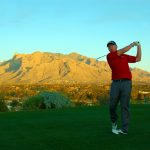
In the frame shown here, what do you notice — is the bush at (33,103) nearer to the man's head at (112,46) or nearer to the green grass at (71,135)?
the green grass at (71,135)

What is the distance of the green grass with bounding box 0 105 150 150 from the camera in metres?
9.64

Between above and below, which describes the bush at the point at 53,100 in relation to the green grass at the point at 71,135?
above

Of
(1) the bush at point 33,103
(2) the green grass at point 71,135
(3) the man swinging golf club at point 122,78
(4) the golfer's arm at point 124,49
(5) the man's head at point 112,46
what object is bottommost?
(2) the green grass at point 71,135

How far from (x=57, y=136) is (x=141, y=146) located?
2.35m

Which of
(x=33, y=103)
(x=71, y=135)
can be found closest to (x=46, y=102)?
(x=33, y=103)

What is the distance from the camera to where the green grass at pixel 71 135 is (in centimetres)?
964

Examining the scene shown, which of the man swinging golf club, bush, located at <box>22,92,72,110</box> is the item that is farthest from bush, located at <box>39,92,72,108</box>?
the man swinging golf club

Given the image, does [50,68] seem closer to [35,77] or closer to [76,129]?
[35,77]

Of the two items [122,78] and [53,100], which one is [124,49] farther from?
[53,100]

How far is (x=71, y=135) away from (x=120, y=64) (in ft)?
6.42

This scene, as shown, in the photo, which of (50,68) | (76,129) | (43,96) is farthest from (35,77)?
(76,129)

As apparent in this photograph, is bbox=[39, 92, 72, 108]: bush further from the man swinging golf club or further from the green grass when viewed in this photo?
the man swinging golf club

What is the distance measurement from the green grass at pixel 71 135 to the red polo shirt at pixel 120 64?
4.39 feet

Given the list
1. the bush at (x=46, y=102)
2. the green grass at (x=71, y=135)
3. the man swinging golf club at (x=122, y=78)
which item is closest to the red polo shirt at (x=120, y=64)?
the man swinging golf club at (x=122, y=78)
